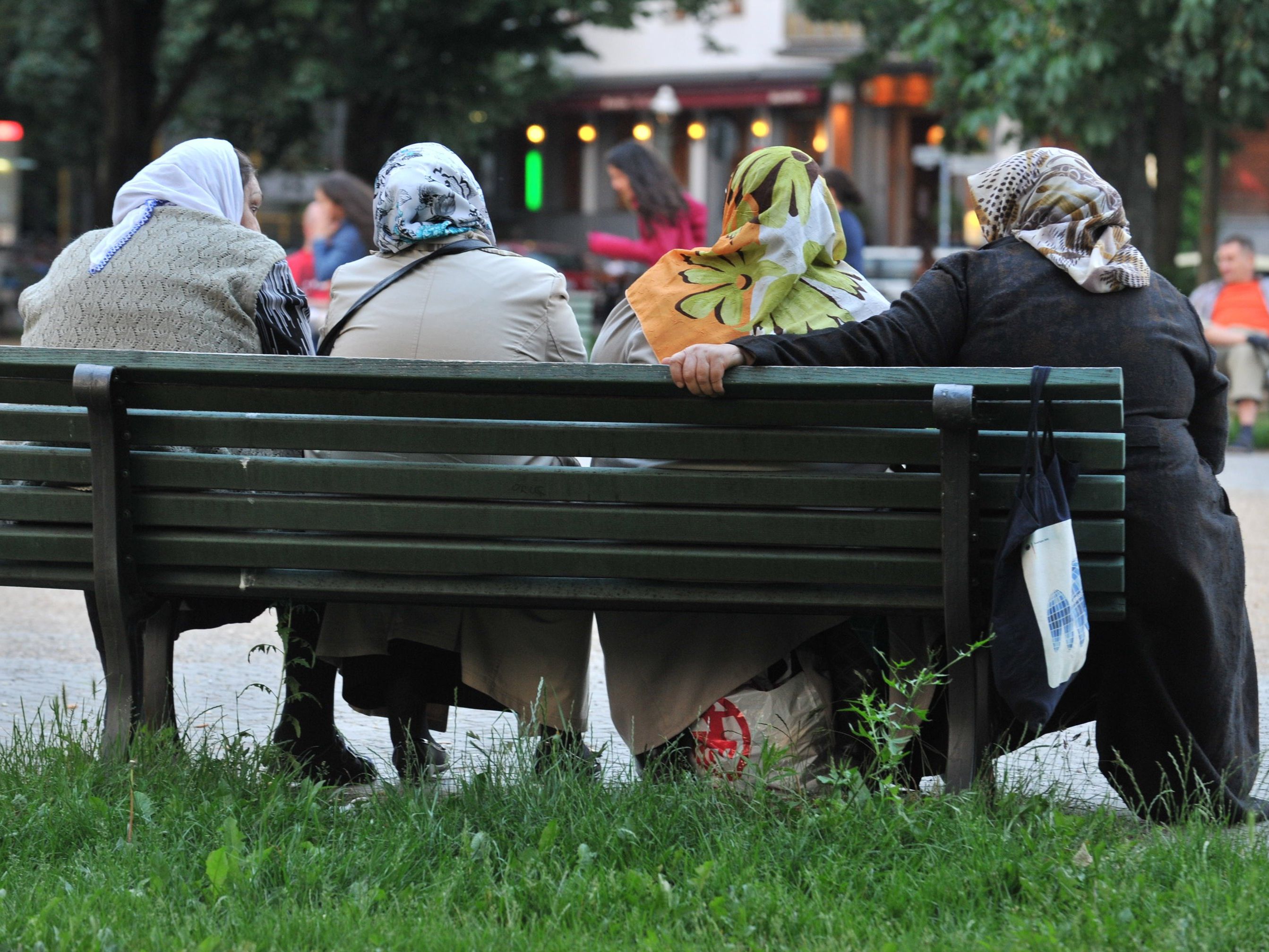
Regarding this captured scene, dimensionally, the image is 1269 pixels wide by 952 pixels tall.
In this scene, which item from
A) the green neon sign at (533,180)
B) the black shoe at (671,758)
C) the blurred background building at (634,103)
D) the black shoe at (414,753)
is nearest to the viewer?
the black shoe at (671,758)

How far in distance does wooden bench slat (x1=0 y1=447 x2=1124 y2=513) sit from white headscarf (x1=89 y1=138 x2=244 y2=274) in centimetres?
79

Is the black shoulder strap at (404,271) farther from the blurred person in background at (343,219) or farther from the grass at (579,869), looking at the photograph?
the blurred person in background at (343,219)

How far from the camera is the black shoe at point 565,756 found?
367 cm

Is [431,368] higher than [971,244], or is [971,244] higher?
[431,368]

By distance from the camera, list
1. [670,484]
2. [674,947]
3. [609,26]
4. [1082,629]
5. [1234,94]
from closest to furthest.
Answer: [674,947] → [1082,629] → [670,484] → [1234,94] → [609,26]

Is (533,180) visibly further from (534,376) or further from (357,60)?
(534,376)

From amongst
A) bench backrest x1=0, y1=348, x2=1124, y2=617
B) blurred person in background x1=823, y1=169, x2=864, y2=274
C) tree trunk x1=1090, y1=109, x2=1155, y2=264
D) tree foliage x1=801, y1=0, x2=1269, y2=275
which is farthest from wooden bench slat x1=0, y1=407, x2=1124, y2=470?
tree trunk x1=1090, y1=109, x2=1155, y2=264

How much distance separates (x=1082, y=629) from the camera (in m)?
3.32

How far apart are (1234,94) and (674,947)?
13311mm

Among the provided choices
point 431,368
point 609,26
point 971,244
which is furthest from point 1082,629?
point 971,244

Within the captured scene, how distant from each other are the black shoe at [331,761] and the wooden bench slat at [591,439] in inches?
30.7

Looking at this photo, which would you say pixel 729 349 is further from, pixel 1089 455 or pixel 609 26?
pixel 609 26

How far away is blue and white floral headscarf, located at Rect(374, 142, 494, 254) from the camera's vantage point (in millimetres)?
4113

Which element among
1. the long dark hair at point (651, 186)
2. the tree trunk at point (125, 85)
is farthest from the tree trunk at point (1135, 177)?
the tree trunk at point (125, 85)
